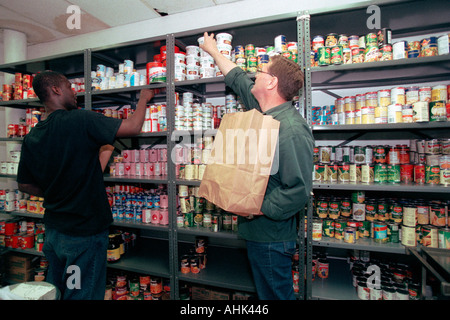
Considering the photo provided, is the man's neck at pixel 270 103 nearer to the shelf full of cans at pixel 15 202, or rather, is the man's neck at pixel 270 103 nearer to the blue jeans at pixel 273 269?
the blue jeans at pixel 273 269

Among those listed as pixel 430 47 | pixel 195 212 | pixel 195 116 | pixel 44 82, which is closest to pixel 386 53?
pixel 430 47

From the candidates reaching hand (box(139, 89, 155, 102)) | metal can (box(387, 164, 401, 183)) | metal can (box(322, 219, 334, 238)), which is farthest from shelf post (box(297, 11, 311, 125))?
reaching hand (box(139, 89, 155, 102))

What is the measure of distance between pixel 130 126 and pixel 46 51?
3.37 m

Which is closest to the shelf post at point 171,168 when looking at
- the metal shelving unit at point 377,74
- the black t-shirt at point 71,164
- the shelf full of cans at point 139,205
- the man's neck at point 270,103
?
the shelf full of cans at point 139,205

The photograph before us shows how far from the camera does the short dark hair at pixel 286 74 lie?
58.6 inches

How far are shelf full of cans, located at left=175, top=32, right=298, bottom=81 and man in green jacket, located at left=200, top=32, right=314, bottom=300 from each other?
0.40m

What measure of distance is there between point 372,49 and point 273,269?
1736mm

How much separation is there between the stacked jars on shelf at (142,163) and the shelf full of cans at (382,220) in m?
1.55

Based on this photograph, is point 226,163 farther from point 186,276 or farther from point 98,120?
point 186,276

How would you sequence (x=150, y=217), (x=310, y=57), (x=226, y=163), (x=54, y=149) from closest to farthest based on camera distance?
(x=226, y=163) < (x=54, y=149) < (x=310, y=57) < (x=150, y=217)

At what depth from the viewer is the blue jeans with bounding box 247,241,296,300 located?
1492 millimetres

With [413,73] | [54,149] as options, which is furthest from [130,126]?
[413,73]

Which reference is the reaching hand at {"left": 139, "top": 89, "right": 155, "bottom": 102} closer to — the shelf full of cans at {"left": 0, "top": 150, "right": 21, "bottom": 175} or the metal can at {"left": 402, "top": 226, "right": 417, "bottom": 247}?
the shelf full of cans at {"left": 0, "top": 150, "right": 21, "bottom": 175}

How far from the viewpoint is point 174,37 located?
216 cm
